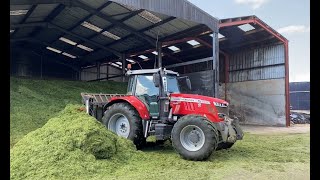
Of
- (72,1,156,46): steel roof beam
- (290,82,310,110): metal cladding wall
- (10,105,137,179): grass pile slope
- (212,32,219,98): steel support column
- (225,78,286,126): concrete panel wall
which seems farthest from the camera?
(290,82,310,110): metal cladding wall

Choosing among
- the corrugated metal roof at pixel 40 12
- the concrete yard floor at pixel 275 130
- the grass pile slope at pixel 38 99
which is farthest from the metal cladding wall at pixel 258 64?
the corrugated metal roof at pixel 40 12

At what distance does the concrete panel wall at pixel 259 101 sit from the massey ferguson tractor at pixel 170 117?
1172 centimetres

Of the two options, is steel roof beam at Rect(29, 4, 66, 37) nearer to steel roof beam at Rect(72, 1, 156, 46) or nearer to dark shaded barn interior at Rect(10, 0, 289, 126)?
dark shaded barn interior at Rect(10, 0, 289, 126)

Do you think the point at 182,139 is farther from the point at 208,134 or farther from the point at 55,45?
the point at 55,45

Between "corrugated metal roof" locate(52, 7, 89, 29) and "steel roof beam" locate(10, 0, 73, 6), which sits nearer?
"steel roof beam" locate(10, 0, 73, 6)

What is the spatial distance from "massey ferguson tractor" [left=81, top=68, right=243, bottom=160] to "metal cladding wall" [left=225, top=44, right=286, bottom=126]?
1179 cm

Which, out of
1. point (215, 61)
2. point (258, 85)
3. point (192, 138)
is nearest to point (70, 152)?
point (192, 138)

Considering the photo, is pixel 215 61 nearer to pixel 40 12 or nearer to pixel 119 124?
pixel 119 124

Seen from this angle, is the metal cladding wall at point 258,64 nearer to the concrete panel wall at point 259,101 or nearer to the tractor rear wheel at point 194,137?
the concrete panel wall at point 259,101

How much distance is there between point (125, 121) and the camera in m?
8.20

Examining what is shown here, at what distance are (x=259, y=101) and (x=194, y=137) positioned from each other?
538 inches

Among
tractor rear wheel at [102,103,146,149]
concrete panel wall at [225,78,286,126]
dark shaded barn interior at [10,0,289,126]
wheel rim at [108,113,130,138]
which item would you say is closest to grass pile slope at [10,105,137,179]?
tractor rear wheel at [102,103,146,149]

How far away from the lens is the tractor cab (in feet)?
25.8

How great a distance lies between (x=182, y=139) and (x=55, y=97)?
7316 mm
